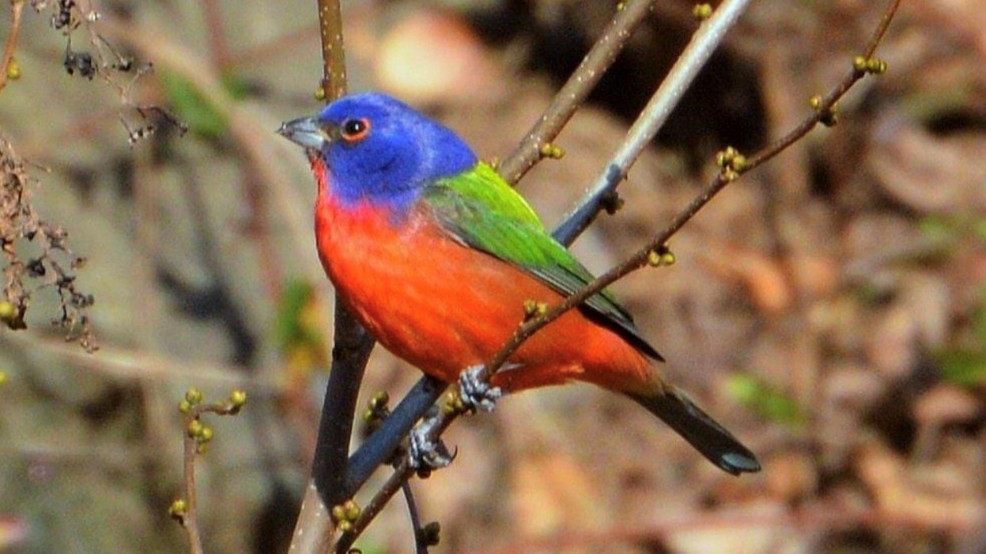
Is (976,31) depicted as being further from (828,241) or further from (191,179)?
(191,179)

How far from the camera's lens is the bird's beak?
4.22 meters

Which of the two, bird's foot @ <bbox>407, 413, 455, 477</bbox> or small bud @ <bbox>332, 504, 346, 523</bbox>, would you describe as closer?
small bud @ <bbox>332, 504, 346, 523</bbox>

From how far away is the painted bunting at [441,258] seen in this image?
382 cm

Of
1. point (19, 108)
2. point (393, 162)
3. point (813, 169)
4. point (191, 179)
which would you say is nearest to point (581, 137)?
point (813, 169)

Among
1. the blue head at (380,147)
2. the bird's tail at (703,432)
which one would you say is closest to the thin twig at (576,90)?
the blue head at (380,147)

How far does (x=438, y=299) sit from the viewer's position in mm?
3850

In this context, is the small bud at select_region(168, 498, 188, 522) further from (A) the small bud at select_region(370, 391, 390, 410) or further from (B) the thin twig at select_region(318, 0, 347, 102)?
(B) the thin twig at select_region(318, 0, 347, 102)

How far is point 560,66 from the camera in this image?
9.65 meters

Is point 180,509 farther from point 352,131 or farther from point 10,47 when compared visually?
point 352,131

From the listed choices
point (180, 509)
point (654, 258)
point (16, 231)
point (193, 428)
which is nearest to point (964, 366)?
point (654, 258)

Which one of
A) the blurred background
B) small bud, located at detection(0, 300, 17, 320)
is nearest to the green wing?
small bud, located at detection(0, 300, 17, 320)

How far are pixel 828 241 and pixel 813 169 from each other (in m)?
0.46

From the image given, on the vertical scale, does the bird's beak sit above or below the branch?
above

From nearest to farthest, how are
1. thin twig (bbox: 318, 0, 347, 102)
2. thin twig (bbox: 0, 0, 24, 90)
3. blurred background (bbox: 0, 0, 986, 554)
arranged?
thin twig (bbox: 0, 0, 24, 90) → thin twig (bbox: 318, 0, 347, 102) → blurred background (bbox: 0, 0, 986, 554)
